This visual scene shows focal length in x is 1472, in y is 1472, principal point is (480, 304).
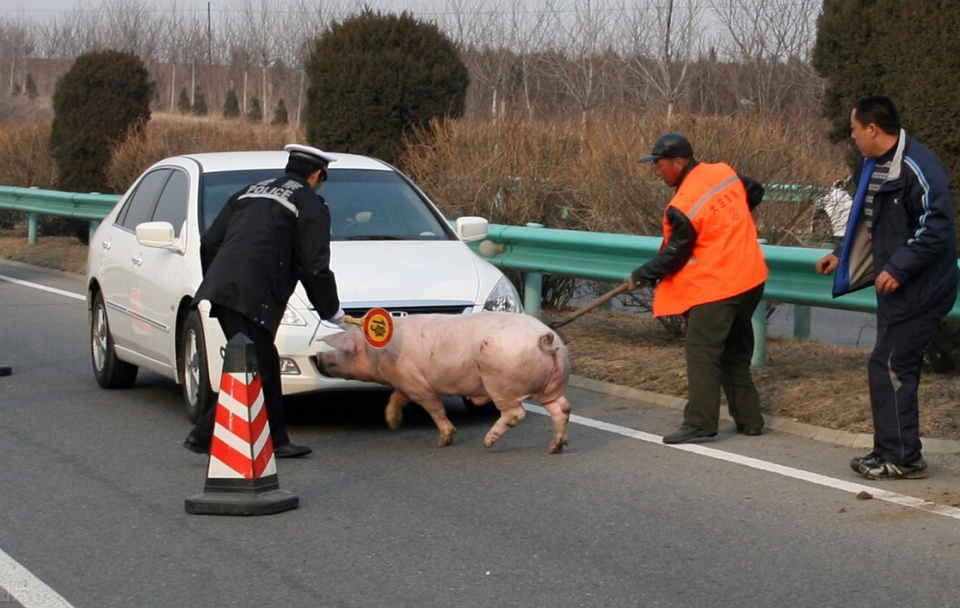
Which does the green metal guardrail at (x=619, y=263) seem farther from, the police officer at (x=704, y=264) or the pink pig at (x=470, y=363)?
the pink pig at (x=470, y=363)

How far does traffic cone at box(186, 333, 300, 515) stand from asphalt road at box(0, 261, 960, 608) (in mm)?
98

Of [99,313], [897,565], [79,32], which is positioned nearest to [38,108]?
[79,32]

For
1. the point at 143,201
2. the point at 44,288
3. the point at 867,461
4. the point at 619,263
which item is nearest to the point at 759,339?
the point at 619,263

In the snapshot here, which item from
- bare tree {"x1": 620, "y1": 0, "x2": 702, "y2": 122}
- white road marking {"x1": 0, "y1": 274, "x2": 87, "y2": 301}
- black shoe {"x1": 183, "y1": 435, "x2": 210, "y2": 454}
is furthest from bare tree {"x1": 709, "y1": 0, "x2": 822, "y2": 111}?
black shoe {"x1": 183, "y1": 435, "x2": 210, "y2": 454}

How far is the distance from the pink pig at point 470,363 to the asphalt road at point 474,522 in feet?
0.93

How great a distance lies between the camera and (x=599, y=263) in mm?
11133

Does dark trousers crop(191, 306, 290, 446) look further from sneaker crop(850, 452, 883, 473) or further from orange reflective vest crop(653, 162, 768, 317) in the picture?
sneaker crop(850, 452, 883, 473)

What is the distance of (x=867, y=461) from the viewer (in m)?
7.42

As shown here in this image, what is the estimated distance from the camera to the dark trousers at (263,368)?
25.2 ft

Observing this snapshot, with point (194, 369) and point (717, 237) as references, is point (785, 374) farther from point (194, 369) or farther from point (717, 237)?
point (194, 369)

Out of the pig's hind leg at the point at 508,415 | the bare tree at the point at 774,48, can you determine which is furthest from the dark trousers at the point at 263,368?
the bare tree at the point at 774,48

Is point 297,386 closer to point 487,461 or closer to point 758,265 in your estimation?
point 487,461

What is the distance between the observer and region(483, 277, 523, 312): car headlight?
29.0 ft

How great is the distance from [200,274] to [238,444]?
94.8 inches
